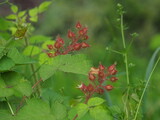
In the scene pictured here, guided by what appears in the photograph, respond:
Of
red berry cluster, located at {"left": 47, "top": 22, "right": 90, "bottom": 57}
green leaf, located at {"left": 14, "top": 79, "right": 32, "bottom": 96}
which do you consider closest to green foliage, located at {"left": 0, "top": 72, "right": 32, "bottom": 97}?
green leaf, located at {"left": 14, "top": 79, "right": 32, "bottom": 96}

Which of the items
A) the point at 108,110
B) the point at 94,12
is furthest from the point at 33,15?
the point at 94,12

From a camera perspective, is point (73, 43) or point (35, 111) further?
point (73, 43)

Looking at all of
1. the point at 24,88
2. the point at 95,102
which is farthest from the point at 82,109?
the point at 24,88

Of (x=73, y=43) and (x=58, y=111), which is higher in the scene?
(x=73, y=43)

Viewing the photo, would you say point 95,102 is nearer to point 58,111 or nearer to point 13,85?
point 58,111

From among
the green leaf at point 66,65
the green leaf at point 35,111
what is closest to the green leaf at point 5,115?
the green leaf at point 35,111

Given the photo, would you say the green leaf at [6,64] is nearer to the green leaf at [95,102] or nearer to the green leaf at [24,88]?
the green leaf at [24,88]

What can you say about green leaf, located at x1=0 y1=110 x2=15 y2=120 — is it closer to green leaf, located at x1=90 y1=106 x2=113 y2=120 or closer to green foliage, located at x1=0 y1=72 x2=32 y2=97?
green foliage, located at x1=0 y1=72 x2=32 y2=97
